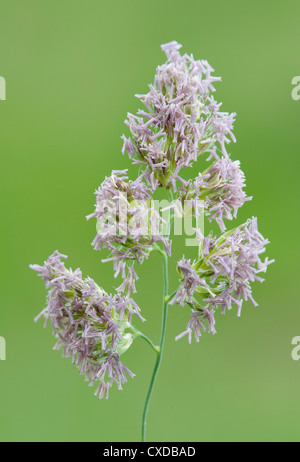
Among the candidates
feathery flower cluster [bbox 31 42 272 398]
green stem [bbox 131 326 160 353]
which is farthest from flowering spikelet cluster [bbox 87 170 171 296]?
green stem [bbox 131 326 160 353]

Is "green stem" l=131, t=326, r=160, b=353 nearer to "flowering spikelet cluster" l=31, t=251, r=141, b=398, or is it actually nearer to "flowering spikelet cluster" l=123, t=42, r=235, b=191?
"flowering spikelet cluster" l=31, t=251, r=141, b=398

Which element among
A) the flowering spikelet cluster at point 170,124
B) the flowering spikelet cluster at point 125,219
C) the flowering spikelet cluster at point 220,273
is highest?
the flowering spikelet cluster at point 170,124

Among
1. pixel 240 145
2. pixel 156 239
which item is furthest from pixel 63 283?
pixel 240 145

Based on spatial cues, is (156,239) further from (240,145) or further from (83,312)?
(240,145)

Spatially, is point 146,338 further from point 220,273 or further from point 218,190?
point 218,190

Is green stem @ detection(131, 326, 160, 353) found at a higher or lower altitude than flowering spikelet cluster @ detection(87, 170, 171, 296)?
lower

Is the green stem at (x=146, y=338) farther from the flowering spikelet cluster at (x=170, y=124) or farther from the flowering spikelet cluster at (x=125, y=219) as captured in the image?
the flowering spikelet cluster at (x=170, y=124)

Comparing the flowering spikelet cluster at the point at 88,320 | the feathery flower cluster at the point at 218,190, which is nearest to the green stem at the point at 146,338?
the flowering spikelet cluster at the point at 88,320
